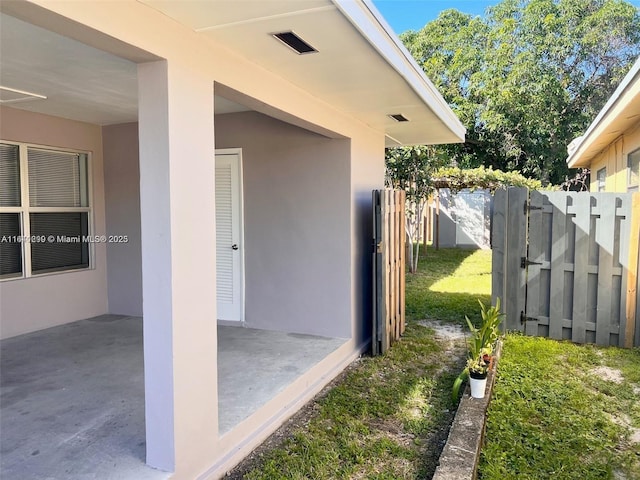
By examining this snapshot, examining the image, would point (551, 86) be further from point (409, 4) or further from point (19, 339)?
point (19, 339)

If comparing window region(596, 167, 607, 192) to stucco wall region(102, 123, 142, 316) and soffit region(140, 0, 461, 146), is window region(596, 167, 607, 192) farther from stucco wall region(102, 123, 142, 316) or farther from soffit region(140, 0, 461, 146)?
stucco wall region(102, 123, 142, 316)

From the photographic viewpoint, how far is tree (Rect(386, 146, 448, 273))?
397 inches

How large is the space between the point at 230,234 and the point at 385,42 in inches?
122

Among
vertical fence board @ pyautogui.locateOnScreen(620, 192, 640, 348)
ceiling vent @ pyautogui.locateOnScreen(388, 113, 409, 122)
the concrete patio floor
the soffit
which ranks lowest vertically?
the concrete patio floor

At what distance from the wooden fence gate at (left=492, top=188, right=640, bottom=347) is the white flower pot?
2258 millimetres

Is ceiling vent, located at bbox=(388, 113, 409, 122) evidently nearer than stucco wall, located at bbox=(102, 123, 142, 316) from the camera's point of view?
Yes

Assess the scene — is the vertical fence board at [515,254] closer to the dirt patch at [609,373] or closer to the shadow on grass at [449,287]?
the shadow on grass at [449,287]

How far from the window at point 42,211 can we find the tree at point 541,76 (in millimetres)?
12670

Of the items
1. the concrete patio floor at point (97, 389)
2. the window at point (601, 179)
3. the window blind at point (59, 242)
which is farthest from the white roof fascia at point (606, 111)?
the window blind at point (59, 242)

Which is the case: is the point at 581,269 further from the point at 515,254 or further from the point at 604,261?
the point at 515,254

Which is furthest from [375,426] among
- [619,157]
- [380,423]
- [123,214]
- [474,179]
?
[474,179]

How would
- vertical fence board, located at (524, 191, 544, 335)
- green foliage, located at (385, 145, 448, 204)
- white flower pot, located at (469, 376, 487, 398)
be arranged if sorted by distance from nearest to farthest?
white flower pot, located at (469, 376, 487, 398) < vertical fence board, located at (524, 191, 544, 335) < green foliage, located at (385, 145, 448, 204)

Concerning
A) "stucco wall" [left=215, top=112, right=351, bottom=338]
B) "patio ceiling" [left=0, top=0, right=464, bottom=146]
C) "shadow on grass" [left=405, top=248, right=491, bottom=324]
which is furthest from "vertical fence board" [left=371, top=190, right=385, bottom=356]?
"shadow on grass" [left=405, top=248, right=491, bottom=324]

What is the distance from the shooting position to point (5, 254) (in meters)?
4.72
